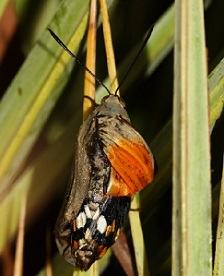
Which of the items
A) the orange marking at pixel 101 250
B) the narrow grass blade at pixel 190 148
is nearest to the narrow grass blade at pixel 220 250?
the narrow grass blade at pixel 190 148

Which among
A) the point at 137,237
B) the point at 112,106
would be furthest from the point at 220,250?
the point at 112,106

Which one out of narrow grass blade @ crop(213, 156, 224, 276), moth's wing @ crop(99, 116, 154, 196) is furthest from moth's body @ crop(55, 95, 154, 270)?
narrow grass blade @ crop(213, 156, 224, 276)

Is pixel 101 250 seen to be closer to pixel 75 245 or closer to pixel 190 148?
pixel 75 245

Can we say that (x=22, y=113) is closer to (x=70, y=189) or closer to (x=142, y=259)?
(x=70, y=189)

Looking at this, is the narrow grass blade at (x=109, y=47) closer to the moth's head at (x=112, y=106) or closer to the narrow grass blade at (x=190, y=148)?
the moth's head at (x=112, y=106)

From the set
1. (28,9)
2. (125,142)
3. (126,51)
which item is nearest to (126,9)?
(126,51)

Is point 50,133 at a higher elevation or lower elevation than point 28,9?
lower
